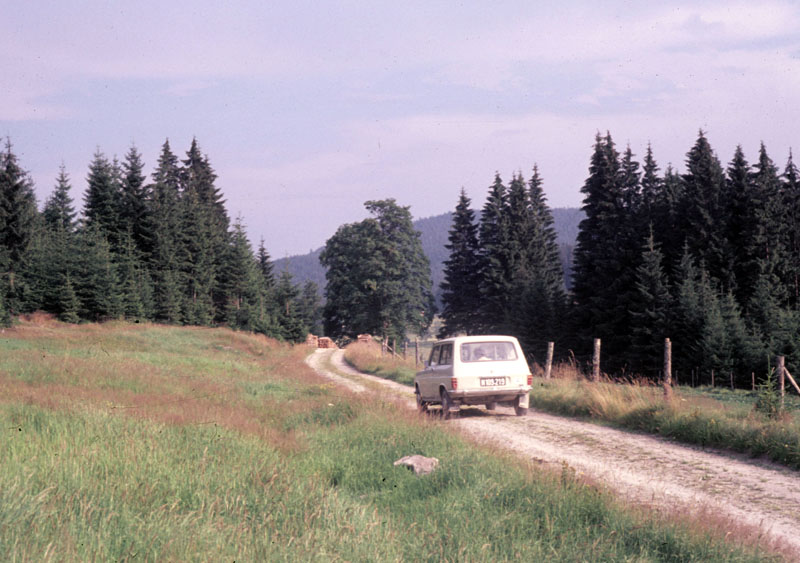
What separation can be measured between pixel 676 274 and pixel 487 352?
3338 centimetres

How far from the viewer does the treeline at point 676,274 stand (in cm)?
3741

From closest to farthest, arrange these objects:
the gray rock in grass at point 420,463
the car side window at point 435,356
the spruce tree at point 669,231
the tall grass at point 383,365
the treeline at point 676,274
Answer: the gray rock in grass at point 420,463 < the car side window at point 435,356 < the tall grass at point 383,365 < the treeline at point 676,274 < the spruce tree at point 669,231

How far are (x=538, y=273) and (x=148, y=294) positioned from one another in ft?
119

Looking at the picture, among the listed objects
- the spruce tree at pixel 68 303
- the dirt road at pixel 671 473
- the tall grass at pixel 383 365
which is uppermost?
the spruce tree at pixel 68 303

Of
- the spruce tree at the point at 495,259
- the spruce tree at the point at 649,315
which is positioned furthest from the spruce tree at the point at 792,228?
the spruce tree at the point at 495,259

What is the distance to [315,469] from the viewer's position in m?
7.68

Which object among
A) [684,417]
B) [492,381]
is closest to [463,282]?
[492,381]

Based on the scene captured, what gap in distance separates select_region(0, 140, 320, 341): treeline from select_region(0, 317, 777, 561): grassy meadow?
3665 centimetres

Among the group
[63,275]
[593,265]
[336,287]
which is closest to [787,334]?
[593,265]

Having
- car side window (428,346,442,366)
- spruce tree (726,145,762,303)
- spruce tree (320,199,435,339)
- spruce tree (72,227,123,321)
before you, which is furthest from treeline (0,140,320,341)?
spruce tree (726,145,762,303)

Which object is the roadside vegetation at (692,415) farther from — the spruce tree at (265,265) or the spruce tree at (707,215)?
the spruce tree at (265,265)

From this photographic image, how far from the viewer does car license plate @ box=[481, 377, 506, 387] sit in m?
14.0

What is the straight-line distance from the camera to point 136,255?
5900cm

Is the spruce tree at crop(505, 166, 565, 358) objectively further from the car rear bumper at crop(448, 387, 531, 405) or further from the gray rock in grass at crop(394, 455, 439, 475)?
the gray rock in grass at crop(394, 455, 439, 475)
